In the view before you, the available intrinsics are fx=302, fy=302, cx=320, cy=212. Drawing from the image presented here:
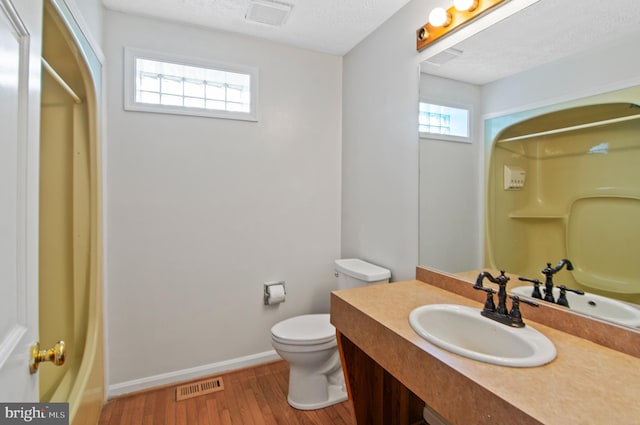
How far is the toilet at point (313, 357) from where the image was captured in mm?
1721

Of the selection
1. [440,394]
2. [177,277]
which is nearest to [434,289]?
[440,394]

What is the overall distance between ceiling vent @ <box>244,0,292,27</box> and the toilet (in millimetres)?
1645

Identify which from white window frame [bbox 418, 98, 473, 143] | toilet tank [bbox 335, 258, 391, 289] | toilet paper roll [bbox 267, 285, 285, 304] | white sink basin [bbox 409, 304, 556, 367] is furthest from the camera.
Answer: toilet paper roll [bbox 267, 285, 285, 304]

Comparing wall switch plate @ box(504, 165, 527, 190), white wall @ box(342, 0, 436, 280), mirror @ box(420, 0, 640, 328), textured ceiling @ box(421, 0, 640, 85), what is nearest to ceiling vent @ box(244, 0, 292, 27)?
white wall @ box(342, 0, 436, 280)

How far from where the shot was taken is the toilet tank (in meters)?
1.84

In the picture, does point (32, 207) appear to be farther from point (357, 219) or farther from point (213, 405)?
point (357, 219)

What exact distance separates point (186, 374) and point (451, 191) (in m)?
2.04

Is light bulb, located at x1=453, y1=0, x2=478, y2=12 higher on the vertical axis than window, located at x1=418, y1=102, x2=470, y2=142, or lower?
higher

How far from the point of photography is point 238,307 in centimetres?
218

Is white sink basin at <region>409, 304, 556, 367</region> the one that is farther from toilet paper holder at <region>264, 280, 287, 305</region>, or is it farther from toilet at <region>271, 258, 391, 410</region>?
toilet paper holder at <region>264, 280, 287, 305</region>

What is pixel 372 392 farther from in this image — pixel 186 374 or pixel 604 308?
pixel 186 374

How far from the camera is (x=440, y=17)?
4.83 feet

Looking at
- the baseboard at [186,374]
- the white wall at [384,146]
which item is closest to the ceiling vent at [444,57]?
the white wall at [384,146]

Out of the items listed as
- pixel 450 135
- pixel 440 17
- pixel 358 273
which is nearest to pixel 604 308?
pixel 450 135
